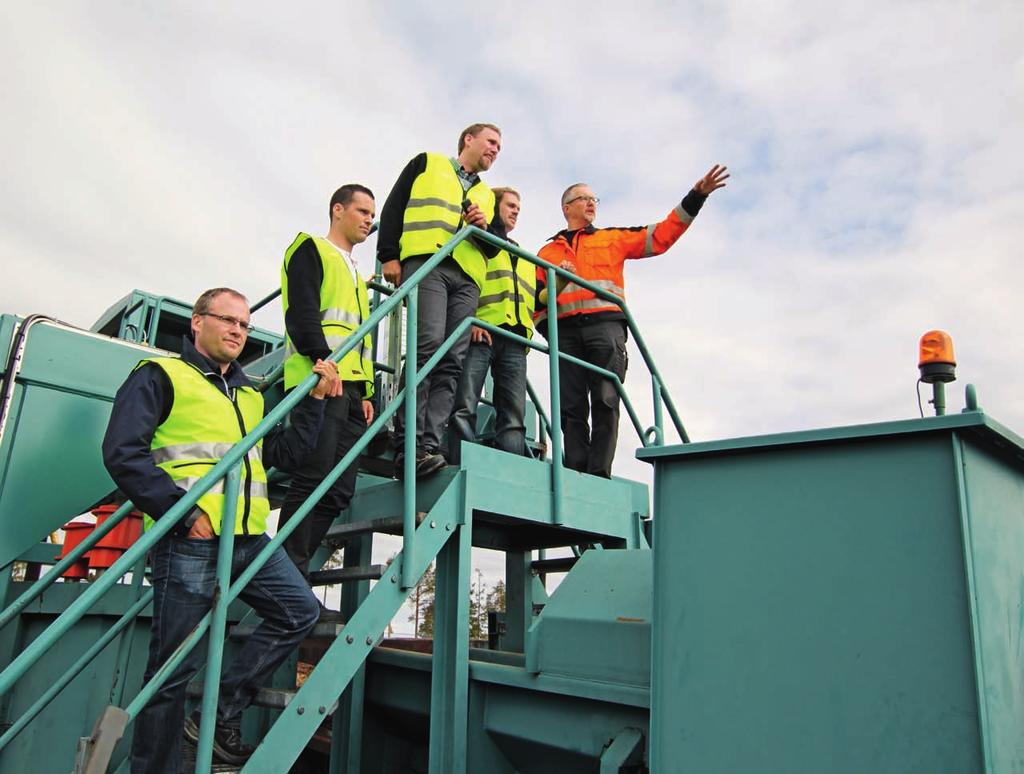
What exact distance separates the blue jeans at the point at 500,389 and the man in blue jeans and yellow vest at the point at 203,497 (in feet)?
3.40

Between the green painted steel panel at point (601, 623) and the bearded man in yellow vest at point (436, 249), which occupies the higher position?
the bearded man in yellow vest at point (436, 249)

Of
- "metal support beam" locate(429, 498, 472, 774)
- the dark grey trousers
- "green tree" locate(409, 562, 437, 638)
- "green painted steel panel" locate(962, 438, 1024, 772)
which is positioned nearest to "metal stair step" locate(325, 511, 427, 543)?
"metal support beam" locate(429, 498, 472, 774)

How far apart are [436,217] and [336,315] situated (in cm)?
79

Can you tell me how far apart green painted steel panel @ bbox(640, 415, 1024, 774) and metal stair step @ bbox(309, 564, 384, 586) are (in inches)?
46.4

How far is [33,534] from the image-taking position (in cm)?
334

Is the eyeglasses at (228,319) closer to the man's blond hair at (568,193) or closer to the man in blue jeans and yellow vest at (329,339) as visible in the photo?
the man in blue jeans and yellow vest at (329,339)

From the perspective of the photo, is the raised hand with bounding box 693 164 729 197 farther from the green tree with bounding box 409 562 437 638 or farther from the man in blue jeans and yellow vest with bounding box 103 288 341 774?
the green tree with bounding box 409 562 437 638

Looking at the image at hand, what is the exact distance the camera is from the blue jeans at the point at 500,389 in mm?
3902

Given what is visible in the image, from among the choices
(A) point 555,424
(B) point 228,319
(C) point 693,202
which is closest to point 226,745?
(B) point 228,319

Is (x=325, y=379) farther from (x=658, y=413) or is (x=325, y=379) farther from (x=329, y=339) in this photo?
(x=658, y=413)

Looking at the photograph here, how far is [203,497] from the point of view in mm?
2412

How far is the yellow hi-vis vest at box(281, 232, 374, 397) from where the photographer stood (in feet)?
10.5

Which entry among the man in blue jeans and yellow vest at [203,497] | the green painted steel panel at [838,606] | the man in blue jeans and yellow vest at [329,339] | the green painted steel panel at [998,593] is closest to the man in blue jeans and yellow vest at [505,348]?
the man in blue jeans and yellow vest at [329,339]

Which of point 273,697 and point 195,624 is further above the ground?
point 195,624
